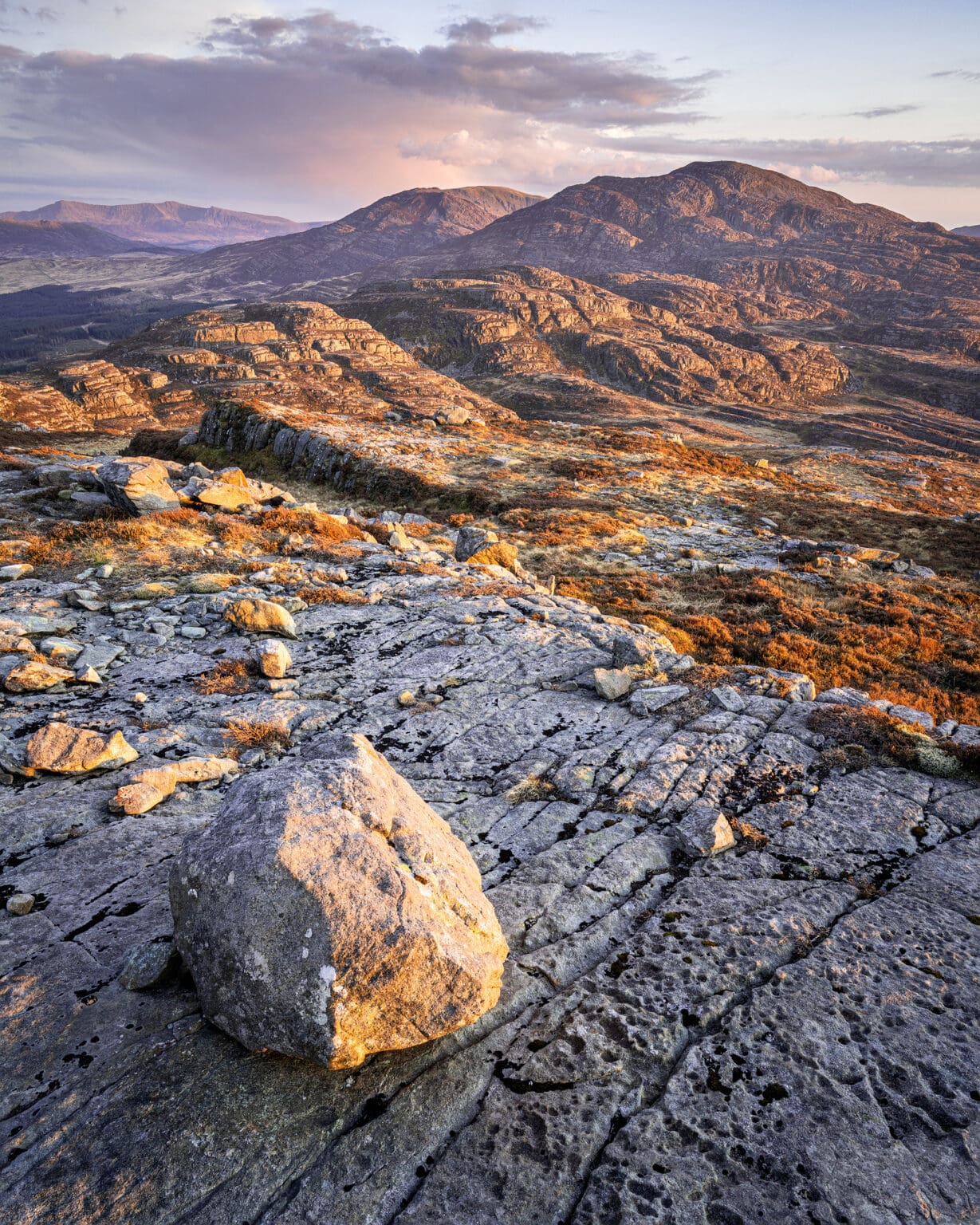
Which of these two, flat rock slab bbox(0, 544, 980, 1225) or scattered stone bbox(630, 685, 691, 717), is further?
scattered stone bbox(630, 685, 691, 717)

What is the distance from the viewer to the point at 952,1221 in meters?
3.94

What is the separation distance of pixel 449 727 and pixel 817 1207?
310 inches

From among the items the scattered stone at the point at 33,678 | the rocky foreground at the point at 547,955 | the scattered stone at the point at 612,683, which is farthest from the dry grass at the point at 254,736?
the scattered stone at the point at 612,683

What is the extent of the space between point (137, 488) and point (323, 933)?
78.5 feet

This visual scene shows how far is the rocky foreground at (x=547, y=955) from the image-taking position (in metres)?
4.22

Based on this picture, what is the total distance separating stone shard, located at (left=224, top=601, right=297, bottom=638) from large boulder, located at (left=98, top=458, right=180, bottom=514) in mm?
11927

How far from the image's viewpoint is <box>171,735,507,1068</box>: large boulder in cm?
469

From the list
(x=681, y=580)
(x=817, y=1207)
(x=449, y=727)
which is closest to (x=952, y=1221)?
(x=817, y=1207)

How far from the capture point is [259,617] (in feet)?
46.9

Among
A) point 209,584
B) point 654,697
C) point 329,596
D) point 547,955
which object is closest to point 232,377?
point 209,584

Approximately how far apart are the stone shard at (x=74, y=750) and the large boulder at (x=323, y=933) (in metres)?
4.33

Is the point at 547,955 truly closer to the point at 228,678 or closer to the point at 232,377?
the point at 228,678

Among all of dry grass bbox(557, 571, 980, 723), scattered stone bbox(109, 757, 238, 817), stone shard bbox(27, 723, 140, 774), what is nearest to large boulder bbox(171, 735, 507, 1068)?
scattered stone bbox(109, 757, 238, 817)

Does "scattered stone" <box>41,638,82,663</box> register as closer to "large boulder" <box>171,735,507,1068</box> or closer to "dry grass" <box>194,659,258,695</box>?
"dry grass" <box>194,659,258,695</box>
